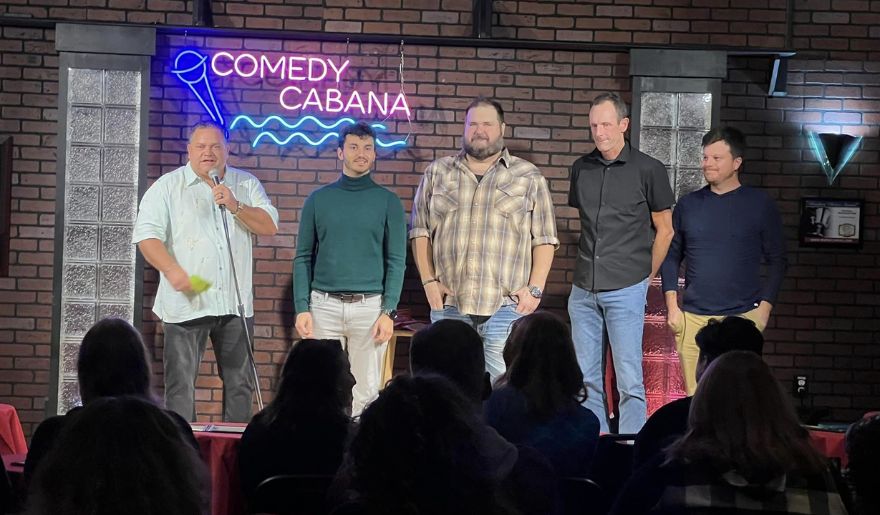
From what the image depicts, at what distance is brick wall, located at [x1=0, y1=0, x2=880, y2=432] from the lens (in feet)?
22.8

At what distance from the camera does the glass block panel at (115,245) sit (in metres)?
6.79

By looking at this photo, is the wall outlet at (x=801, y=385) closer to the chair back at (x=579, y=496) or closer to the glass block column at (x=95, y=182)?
the chair back at (x=579, y=496)

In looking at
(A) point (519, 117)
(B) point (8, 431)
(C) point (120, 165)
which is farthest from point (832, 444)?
(C) point (120, 165)

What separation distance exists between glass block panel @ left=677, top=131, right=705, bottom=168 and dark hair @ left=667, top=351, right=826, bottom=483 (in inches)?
171

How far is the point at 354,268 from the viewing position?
5.65 metres

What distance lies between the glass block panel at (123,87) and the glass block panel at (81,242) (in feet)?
2.74

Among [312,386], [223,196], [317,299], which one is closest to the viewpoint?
[312,386]

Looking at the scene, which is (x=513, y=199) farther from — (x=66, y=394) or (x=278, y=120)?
(x=66, y=394)

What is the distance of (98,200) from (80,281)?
53cm

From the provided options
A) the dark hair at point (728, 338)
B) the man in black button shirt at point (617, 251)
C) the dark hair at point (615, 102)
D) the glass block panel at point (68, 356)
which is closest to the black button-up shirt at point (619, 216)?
the man in black button shirt at point (617, 251)

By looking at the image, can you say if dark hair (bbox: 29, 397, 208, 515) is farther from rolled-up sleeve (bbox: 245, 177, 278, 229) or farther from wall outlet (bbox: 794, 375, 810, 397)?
wall outlet (bbox: 794, 375, 810, 397)

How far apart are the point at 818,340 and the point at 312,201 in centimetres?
366

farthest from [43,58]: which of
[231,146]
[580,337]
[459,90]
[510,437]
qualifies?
[510,437]

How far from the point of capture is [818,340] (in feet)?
23.5
